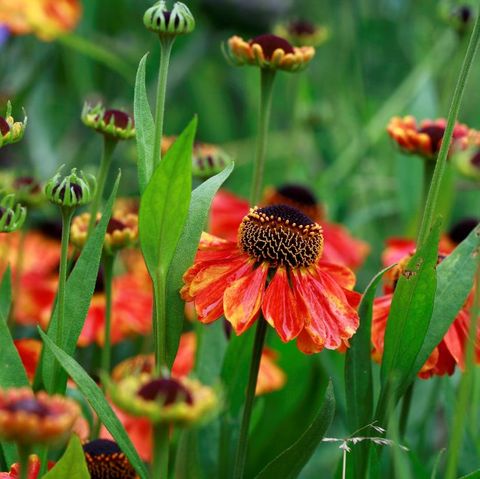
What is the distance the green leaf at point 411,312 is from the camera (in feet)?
Answer: 1.86

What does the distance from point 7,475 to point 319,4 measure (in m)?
1.65

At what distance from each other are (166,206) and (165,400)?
0.57ft

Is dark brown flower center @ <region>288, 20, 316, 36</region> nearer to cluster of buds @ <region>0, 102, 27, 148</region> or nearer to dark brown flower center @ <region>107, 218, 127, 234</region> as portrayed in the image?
dark brown flower center @ <region>107, 218, 127, 234</region>

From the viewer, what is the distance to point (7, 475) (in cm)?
51

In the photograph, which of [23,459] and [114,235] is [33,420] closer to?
[23,459]

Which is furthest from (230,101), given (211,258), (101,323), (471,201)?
(211,258)

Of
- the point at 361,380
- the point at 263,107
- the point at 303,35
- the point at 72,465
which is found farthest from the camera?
the point at 303,35

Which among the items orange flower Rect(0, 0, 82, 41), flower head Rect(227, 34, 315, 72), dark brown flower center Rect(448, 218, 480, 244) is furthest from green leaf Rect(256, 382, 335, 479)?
orange flower Rect(0, 0, 82, 41)

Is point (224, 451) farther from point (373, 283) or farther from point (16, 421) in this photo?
point (16, 421)

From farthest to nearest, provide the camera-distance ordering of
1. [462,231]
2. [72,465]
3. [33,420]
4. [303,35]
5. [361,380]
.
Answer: [303,35], [462,231], [361,380], [72,465], [33,420]

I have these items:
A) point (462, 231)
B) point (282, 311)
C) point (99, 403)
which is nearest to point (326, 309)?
point (282, 311)

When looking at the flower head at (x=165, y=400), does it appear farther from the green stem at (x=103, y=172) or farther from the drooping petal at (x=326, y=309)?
the green stem at (x=103, y=172)

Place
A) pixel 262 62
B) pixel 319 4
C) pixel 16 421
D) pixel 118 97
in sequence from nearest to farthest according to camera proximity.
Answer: pixel 16 421, pixel 262 62, pixel 118 97, pixel 319 4

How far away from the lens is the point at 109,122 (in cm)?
66
